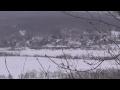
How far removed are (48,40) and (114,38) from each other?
1167mm

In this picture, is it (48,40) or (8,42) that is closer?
(8,42)

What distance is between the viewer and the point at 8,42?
7.15 ft

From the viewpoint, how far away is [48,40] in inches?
93.7

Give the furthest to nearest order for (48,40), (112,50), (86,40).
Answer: (112,50)
(86,40)
(48,40)

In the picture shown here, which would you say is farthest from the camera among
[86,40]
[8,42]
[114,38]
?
[114,38]

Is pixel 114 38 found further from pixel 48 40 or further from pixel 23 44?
pixel 23 44
